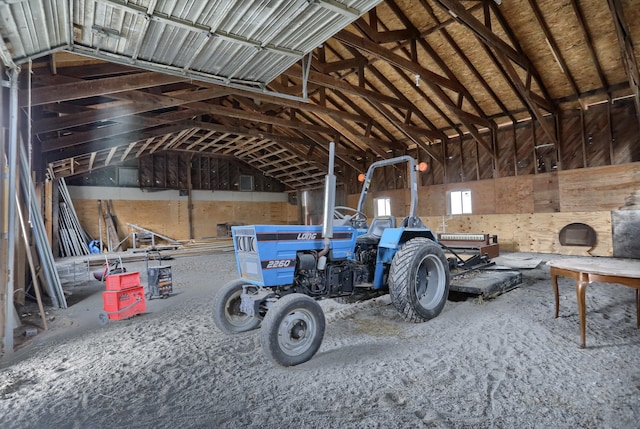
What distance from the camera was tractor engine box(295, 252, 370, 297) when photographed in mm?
3262

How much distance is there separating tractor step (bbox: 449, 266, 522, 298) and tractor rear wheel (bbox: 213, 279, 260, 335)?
2740 mm

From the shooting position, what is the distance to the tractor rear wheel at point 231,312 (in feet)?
11.4

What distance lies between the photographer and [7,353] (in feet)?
10.4

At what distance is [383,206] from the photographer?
14711 mm

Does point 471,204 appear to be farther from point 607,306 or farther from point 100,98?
point 100,98

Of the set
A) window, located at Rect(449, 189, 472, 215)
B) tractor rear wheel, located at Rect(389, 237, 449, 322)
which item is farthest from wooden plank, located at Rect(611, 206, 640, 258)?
tractor rear wheel, located at Rect(389, 237, 449, 322)

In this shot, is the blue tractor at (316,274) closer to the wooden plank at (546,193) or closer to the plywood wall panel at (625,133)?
the wooden plank at (546,193)

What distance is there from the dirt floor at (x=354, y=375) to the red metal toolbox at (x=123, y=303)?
0.21m

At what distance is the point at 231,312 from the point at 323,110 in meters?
7.63

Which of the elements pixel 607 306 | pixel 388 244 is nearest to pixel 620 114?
pixel 607 306

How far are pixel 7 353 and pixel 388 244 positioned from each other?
3976 mm

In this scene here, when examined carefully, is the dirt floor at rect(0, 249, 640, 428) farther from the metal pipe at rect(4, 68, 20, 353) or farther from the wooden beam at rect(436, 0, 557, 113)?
the wooden beam at rect(436, 0, 557, 113)

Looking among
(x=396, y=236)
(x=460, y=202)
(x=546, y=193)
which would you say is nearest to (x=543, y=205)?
(x=546, y=193)

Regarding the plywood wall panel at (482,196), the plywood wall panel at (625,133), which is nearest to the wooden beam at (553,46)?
the plywood wall panel at (625,133)
